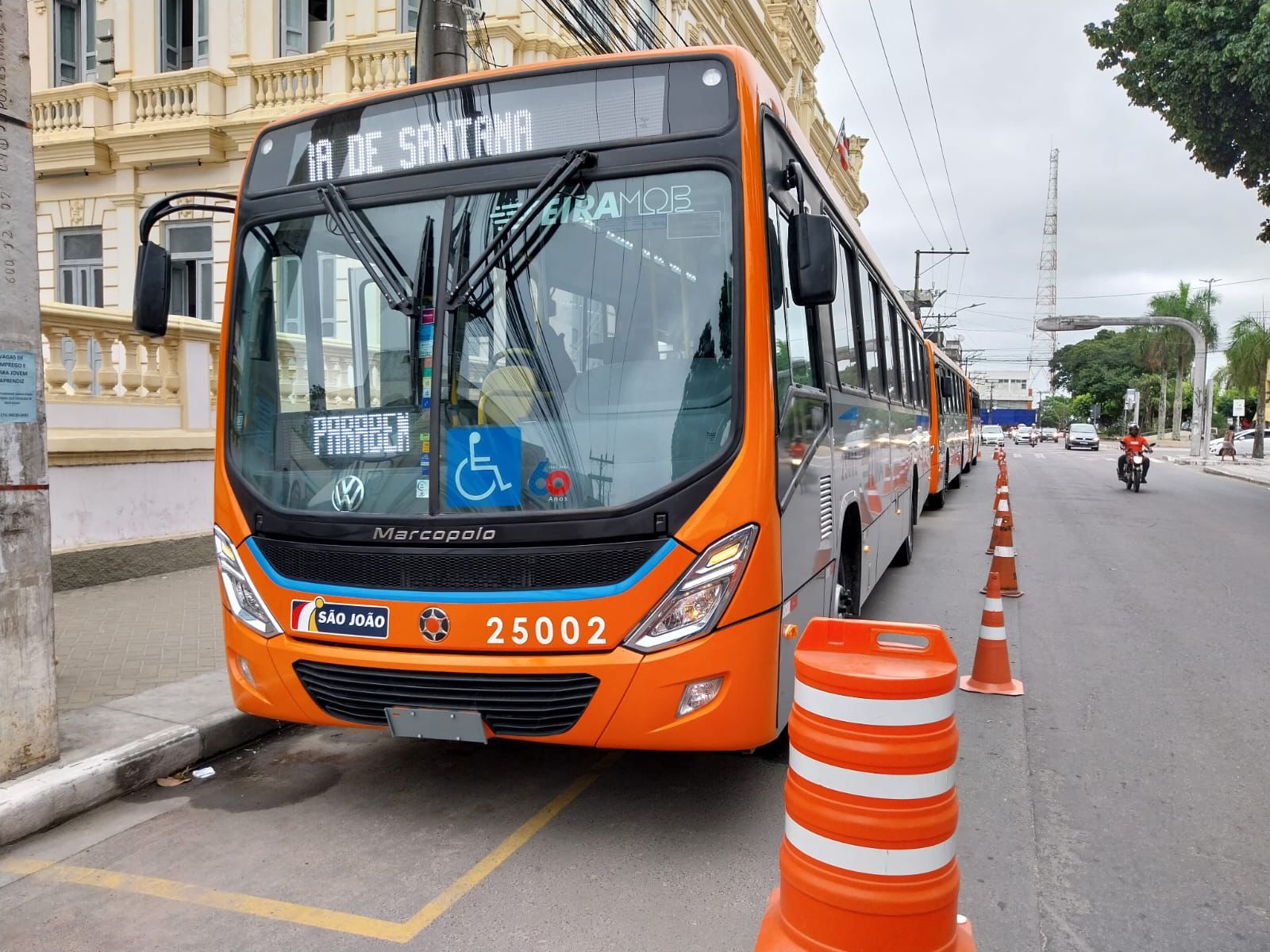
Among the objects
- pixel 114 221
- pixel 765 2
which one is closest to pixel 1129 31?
pixel 765 2

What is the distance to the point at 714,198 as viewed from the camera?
12.7ft

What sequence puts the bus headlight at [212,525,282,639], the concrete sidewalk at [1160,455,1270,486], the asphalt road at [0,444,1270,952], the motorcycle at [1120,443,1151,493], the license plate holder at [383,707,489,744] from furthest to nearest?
the concrete sidewalk at [1160,455,1270,486]
the motorcycle at [1120,443,1151,493]
the bus headlight at [212,525,282,639]
the license plate holder at [383,707,489,744]
the asphalt road at [0,444,1270,952]

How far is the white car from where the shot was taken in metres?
50.0

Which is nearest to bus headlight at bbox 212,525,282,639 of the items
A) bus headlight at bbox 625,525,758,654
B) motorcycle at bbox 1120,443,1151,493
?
bus headlight at bbox 625,525,758,654

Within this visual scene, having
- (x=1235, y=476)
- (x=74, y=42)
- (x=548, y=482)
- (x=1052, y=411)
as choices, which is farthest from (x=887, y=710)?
(x=1052, y=411)

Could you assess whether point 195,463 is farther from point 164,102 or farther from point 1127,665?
point 164,102

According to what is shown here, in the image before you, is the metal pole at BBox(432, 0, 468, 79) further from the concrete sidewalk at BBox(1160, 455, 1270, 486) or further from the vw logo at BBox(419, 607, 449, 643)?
the concrete sidewalk at BBox(1160, 455, 1270, 486)

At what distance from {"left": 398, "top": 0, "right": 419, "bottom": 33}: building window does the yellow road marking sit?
44.5 ft

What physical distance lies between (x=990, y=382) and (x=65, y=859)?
133m

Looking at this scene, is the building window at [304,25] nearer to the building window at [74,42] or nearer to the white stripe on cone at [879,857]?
the building window at [74,42]

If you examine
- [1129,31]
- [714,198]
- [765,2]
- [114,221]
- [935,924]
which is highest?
[765,2]

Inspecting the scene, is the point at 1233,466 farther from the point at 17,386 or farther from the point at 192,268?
the point at 17,386

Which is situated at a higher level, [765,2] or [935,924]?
[765,2]

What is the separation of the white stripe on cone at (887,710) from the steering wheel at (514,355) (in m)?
1.98
